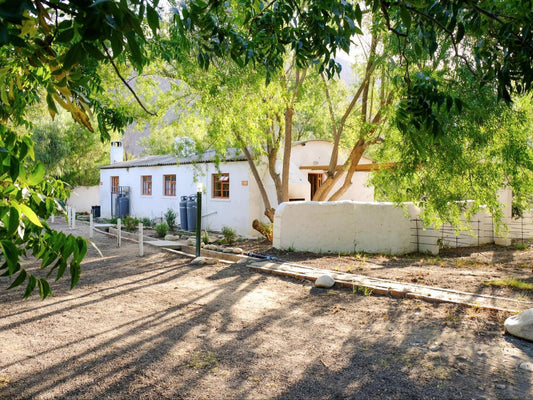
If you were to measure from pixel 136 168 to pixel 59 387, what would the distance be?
797 inches

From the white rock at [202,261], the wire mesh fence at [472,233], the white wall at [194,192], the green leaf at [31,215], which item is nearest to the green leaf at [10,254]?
the green leaf at [31,215]

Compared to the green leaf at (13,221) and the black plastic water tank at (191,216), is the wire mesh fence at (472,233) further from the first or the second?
the green leaf at (13,221)

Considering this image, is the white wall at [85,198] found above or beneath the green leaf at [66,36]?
beneath

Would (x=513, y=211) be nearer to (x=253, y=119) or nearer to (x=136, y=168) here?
(x=253, y=119)

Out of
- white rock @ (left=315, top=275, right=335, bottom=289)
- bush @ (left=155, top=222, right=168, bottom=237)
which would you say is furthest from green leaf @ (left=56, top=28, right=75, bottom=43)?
bush @ (left=155, top=222, right=168, bottom=237)

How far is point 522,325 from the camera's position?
515cm

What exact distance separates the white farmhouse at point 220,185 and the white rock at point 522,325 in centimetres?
1013

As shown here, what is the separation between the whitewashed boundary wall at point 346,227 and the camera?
476 inches

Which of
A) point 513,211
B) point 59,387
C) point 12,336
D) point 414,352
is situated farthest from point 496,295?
point 513,211

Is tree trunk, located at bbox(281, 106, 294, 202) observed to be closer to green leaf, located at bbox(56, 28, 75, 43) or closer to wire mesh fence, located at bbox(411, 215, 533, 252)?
wire mesh fence, located at bbox(411, 215, 533, 252)

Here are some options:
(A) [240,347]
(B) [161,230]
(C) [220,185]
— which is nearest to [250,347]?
(A) [240,347]

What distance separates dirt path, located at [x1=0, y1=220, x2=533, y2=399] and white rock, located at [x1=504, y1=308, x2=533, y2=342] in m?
0.10

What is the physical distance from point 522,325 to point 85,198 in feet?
98.6

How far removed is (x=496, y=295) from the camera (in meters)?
7.12
